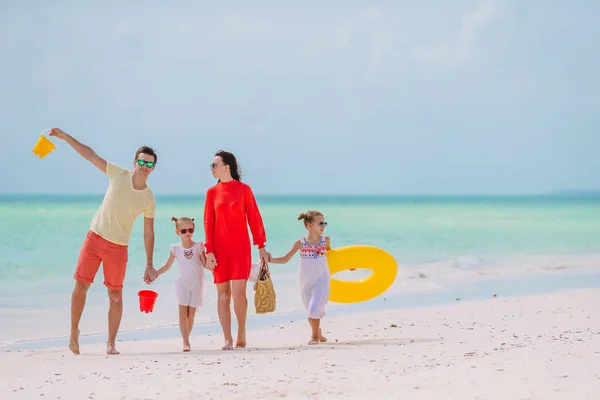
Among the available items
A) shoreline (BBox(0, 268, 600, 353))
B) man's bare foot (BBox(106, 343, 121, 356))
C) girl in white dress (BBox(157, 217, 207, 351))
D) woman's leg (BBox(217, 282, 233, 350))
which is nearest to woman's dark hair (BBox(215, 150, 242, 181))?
girl in white dress (BBox(157, 217, 207, 351))

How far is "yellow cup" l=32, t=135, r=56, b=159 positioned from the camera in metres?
5.74

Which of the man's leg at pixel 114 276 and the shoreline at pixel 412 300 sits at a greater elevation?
the man's leg at pixel 114 276

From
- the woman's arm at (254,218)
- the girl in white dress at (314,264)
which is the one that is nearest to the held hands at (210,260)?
the woman's arm at (254,218)

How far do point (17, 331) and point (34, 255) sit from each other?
31.4 ft

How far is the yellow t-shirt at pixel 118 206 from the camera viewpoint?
18.5 feet

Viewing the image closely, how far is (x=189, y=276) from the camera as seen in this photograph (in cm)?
591

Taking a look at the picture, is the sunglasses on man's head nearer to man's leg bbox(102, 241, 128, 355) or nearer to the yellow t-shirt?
the yellow t-shirt

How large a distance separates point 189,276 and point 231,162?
915mm

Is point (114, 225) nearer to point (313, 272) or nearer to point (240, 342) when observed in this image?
point (240, 342)

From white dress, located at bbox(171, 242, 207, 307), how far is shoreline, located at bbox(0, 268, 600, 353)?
51.9 inches

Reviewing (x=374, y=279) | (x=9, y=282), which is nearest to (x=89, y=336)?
(x=374, y=279)

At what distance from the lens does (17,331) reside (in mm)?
7688

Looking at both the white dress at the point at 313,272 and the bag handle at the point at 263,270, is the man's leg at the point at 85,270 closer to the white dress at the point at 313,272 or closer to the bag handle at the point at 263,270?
the bag handle at the point at 263,270

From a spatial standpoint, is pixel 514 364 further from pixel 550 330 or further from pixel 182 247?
pixel 182 247
